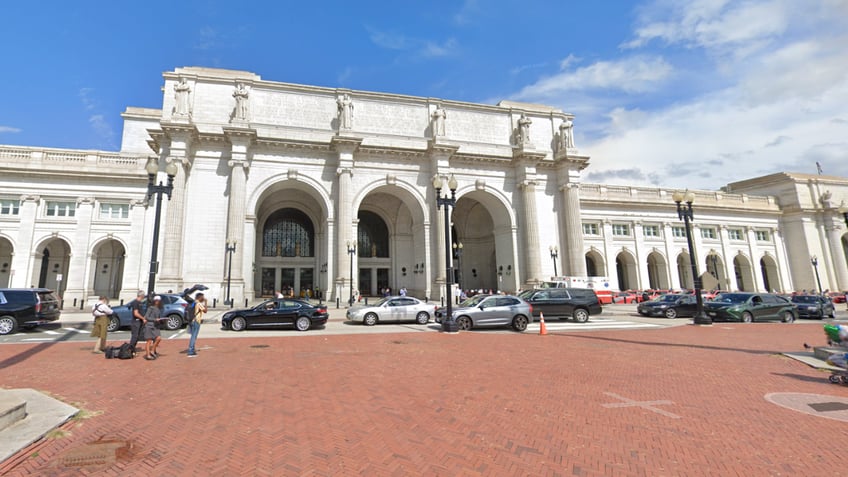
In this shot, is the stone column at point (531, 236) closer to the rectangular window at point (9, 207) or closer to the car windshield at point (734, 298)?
the car windshield at point (734, 298)

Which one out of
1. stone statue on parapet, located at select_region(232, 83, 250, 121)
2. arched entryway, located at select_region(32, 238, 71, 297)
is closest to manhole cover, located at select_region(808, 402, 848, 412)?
stone statue on parapet, located at select_region(232, 83, 250, 121)

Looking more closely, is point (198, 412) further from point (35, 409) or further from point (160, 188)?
point (160, 188)

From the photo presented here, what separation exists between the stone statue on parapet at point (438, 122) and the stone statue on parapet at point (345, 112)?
802cm

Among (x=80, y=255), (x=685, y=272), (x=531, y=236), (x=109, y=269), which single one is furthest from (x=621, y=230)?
(x=109, y=269)

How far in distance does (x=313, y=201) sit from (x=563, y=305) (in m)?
29.1

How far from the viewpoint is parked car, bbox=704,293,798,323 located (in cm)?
1953

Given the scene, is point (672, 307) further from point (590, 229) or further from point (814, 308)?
point (590, 229)

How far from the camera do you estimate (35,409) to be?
17.6 ft

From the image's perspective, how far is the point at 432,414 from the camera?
18.4ft

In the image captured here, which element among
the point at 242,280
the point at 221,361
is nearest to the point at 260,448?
the point at 221,361

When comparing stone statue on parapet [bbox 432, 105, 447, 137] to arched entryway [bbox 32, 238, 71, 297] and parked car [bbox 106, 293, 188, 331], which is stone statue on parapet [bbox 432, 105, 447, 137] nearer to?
parked car [bbox 106, 293, 188, 331]

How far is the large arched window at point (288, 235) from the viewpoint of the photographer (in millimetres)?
41906

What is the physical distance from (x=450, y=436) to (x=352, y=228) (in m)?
29.4

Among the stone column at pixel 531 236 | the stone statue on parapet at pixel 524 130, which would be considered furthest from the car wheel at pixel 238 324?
the stone statue on parapet at pixel 524 130
